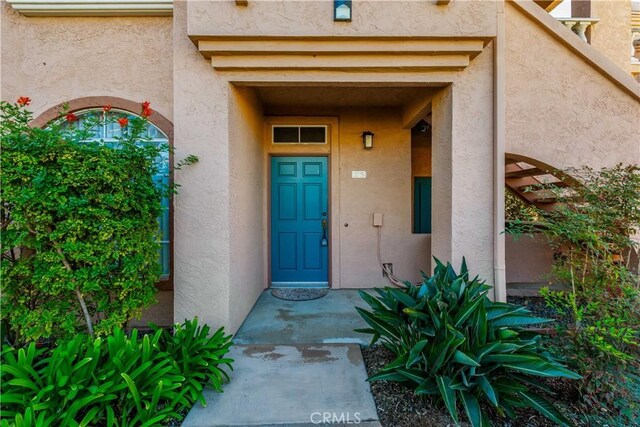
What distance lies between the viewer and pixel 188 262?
3.32m

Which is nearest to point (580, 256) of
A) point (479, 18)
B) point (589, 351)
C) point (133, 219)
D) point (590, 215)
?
point (590, 215)

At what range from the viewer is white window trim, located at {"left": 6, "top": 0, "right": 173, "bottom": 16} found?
11.7ft

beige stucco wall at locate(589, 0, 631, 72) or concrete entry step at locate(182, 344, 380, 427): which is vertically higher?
beige stucco wall at locate(589, 0, 631, 72)

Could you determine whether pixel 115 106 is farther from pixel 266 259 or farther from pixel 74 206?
pixel 266 259

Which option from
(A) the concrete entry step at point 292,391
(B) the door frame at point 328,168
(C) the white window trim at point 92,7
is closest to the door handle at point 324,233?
(B) the door frame at point 328,168

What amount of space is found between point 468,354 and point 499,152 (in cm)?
223

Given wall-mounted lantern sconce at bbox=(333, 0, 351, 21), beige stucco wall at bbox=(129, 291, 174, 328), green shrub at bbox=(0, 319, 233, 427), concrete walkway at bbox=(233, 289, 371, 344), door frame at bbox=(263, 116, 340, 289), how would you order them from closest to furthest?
green shrub at bbox=(0, 319, 233, 427) → wall-mounted lantern sconce at bbox=(333, 0, 351, 21) → concrete walkway at bbox=(233, 289, 371, 344) → beige stucco wall at bbox=(129, 291, 174, 328) → door frame at bbox=(263, 116, 340, 289)

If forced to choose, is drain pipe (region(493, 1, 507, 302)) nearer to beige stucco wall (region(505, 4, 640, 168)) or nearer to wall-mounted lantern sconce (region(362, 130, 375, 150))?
beige stucco wall (region(505, 4, 640, 168))

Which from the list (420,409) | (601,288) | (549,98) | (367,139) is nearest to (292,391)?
(420,409)

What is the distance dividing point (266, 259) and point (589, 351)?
4.23 m

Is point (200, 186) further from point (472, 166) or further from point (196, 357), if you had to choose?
point (472, 166)

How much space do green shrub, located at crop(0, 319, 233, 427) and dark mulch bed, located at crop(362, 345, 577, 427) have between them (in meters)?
1.38

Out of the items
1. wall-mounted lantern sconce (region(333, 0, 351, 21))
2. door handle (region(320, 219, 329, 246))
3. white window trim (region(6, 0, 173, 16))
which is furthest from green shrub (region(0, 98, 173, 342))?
door handle (region(320, 219, 329, 246))

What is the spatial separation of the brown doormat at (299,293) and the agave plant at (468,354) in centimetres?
225
